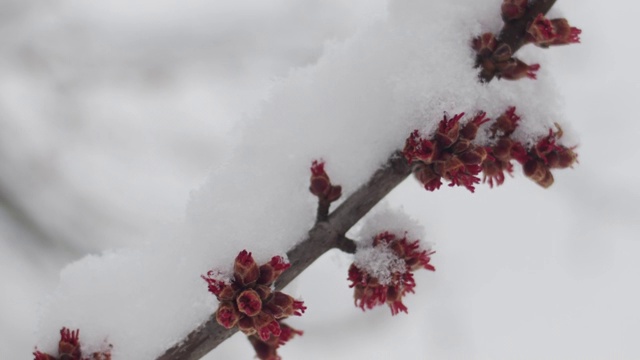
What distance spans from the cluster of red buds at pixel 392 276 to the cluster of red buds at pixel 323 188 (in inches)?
7.9

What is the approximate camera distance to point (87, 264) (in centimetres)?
203

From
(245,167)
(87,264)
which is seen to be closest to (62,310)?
(87,264)

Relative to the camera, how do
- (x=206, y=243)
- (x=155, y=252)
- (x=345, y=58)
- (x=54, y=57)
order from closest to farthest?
1. (x=206, y=243)
2. (x=155, y=252)
3. (x=345, y=58)
4. (x=54, y=57)

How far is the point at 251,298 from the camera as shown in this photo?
1612 millimetres

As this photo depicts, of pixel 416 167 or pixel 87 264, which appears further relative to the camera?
pixel 87 264

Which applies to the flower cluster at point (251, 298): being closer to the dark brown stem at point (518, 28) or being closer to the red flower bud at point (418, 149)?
the red flower bud at point (418, 149)

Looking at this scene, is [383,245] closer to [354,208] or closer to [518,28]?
[354,208]

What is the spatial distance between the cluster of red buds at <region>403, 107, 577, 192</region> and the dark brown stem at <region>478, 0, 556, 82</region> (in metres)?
0.19

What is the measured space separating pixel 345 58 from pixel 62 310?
3.90ft

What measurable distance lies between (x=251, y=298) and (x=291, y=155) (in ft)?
1.73

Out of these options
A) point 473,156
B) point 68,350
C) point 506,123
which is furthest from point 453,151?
point 68,350

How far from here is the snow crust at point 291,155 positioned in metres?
1.80

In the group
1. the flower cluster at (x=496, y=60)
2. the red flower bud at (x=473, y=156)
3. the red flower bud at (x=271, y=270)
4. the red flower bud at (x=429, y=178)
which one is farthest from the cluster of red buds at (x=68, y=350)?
the flower cluster at (x=496, y=60)

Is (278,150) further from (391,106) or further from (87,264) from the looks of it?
(87,264)
